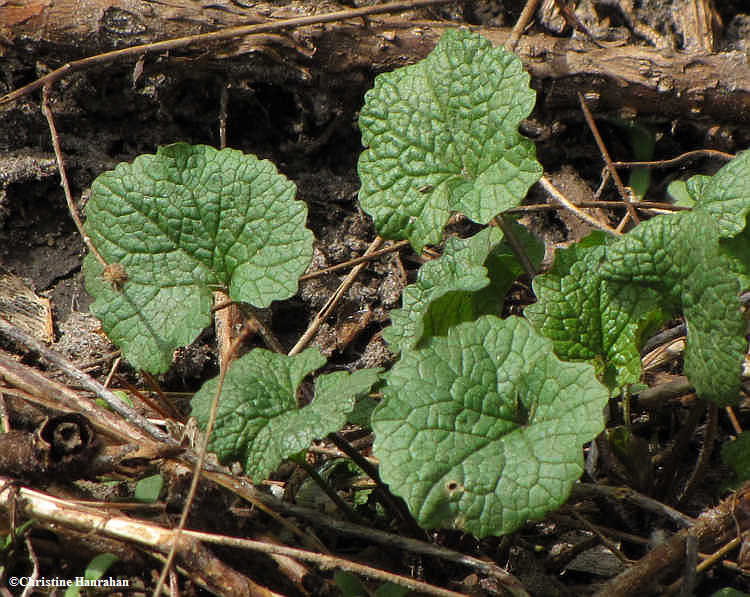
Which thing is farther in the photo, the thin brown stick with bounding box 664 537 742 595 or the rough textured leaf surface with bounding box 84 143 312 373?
the rough textured leaf surface with bounding box 84 143 312 373

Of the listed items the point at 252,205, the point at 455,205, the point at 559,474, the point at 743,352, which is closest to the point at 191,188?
the point at 252,205

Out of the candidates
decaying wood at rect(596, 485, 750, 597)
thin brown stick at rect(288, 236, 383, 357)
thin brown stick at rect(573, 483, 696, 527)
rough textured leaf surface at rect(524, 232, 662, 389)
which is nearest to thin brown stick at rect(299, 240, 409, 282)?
thin brown stick at rect(288, 236, 383, 357)

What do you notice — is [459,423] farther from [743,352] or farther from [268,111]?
[268,111]

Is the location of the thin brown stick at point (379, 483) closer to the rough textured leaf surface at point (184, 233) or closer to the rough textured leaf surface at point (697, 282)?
the rough textured leaf surface at point (184, 233)

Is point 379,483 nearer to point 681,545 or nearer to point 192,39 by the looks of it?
point 681,545

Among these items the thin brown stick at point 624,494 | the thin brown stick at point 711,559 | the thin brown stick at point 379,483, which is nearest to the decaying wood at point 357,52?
the thin brown stick at point 379,483

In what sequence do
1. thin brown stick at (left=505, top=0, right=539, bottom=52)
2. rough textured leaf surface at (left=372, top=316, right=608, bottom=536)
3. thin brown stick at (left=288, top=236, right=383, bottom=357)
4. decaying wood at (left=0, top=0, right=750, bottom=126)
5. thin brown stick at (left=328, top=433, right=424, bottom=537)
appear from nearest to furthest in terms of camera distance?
rough textured leaf surface at (left=372, top=316, right=608, bottom=536)
thin brown stick at (left=328, top=433, right=424, bottom=537)
thin brown stick at (left=288, top=236, right=383, bottom=357)
decaying wood at (left=0, top=0, right=750, bottom=126)
thin brown stick at (left=505, top=0, right=539, bottom=52)

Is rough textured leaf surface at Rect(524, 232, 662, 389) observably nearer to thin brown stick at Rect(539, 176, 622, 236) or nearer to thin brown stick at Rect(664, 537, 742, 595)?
thin brown stick at Rect(664, 537, 742, 595)
